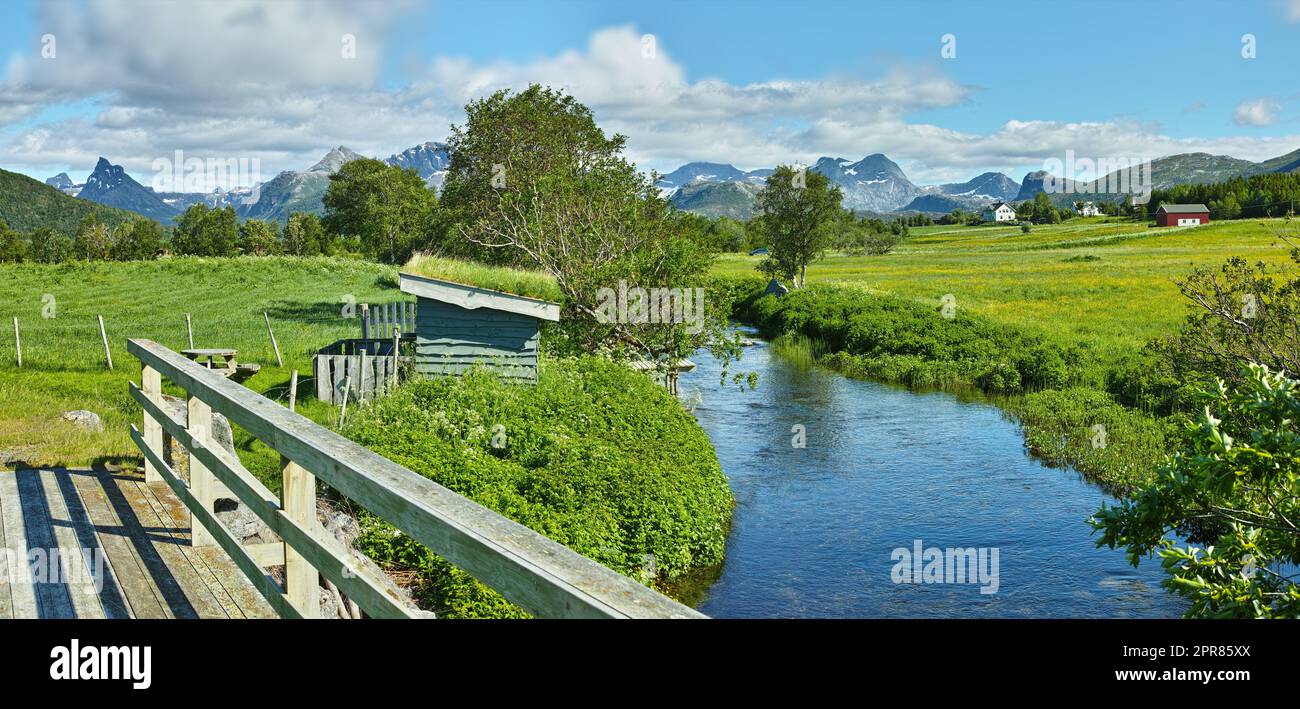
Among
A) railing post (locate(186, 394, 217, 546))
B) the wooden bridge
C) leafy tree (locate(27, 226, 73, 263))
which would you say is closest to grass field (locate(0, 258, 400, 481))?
the wooden bridge

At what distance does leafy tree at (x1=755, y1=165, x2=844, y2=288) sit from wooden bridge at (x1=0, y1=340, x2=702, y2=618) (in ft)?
189

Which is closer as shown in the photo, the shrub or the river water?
the river water

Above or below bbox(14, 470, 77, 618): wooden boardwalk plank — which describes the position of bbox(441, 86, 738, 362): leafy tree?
above

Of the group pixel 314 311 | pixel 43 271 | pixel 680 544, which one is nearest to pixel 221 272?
pixel 43 271

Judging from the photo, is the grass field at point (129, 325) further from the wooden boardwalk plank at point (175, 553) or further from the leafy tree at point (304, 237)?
the leafy tree at point (304, 237)

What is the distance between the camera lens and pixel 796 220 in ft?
216

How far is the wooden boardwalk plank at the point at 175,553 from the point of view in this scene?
247 inches

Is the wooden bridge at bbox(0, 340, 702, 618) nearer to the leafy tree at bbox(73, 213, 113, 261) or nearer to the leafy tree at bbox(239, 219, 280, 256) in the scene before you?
the leafy tree at bbox(73, 213, 113, 261)

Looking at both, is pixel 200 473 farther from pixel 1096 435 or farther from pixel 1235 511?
pixel 1096 435

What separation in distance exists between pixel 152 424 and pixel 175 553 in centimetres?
285

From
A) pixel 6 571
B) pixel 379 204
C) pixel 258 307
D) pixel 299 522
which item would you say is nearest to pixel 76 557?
pixel 6 571

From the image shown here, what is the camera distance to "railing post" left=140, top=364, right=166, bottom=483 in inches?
373

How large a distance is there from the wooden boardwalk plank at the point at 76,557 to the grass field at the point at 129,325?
2.52 metres

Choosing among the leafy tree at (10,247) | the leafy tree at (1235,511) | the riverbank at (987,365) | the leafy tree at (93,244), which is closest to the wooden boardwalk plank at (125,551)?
the leafy tree at (1235,511)
